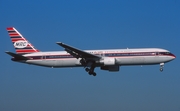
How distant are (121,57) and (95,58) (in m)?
4.33

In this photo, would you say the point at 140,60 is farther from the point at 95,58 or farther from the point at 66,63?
the point at 66,63

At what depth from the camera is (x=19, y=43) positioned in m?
76.7

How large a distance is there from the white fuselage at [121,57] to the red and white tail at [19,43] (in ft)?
16.6

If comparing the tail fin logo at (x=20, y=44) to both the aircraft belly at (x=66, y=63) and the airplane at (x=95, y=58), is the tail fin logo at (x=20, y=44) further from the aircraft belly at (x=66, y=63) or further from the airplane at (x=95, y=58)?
the aircraft belly at (x=66, y=63)

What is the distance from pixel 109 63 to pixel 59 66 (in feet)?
29.9

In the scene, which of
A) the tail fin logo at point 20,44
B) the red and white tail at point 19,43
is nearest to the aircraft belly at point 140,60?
the red and white tail at point 19,43

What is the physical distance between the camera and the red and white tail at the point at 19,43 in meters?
74.9

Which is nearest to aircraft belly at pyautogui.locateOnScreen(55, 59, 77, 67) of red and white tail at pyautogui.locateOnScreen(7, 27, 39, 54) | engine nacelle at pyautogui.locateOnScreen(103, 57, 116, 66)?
engine nacelle at pyautogui.locateOnScreen(103, 57, 116, 66)

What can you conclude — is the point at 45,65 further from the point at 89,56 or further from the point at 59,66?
the point at 89,56

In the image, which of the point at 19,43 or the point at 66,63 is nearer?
the point at 66,63

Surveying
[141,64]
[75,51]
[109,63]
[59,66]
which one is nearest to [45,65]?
[59,66]

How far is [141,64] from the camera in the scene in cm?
6694

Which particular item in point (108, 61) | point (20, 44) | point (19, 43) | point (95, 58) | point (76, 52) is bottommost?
point (108, 61)

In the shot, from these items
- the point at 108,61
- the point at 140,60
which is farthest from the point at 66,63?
the point at 140,60
